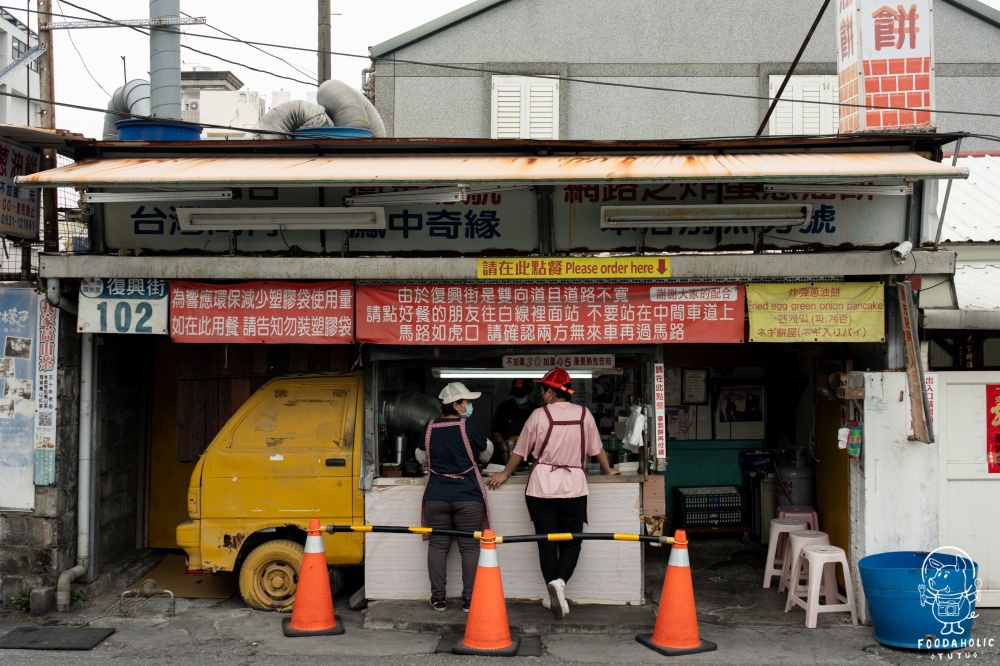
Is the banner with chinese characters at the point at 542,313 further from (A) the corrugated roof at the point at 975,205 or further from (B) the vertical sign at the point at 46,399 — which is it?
(A) the corrugated roof at the point at 975,205

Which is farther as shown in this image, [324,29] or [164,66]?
[324,29]

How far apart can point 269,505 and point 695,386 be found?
16.5ft

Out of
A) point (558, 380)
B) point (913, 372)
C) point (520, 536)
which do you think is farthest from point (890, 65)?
point (520, 536)

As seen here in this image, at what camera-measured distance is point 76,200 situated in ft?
28.6

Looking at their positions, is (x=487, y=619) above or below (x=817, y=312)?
below

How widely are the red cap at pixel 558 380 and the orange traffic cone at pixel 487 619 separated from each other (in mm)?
1602

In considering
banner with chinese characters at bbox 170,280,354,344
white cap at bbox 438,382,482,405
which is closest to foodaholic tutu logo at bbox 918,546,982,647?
white cap at bbox 438,382,482,405

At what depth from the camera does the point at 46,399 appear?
809 cm

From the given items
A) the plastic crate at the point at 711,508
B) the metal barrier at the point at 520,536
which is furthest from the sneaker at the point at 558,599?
the plastic crate at the point at 711,508

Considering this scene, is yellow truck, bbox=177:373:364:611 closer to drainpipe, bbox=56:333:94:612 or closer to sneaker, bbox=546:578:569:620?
drainpipe, bbox=56:333:94:612

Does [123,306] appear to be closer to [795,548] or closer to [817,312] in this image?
[817,312]

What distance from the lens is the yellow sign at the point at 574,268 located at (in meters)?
7.77

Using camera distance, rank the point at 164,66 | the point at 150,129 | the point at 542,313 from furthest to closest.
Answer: the point at 164,66 → the point at 150,129 → the point at 542,313

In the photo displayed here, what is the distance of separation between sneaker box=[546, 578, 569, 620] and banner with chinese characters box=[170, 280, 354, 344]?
2.68 meters
